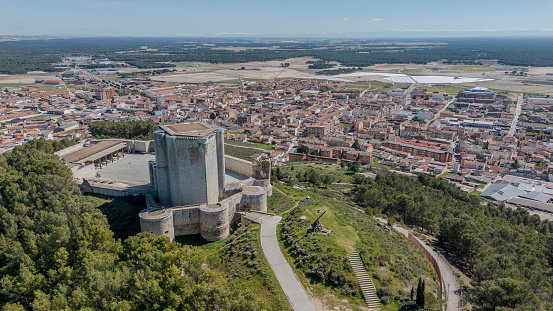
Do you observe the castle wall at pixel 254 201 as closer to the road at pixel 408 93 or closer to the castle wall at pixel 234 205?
the castle wall at pixel 234 205

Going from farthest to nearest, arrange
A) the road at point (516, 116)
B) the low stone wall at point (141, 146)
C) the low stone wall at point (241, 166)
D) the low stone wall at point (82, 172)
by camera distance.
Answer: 1. the road at point (516, 116)
2. the low stone wall at point (141, 146)
3. the low stone wall at point (241, 166)
4. the low stone wall at point (82, 172)

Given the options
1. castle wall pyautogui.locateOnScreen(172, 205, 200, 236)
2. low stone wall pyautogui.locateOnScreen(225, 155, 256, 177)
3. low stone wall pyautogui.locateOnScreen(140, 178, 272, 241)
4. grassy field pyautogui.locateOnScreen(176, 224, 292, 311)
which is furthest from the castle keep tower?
low stone wall pyautogui.locateOnScreen(225, 155, 256, 177)

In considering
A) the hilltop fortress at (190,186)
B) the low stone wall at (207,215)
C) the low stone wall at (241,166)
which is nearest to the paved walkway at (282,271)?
the low stone wall at (207,215)

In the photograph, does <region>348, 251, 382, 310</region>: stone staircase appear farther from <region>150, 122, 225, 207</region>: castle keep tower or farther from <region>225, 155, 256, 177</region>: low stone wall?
<region>225, 155, 256, 177</region>: low stone wall

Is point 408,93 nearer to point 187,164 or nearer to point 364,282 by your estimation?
point 187,164

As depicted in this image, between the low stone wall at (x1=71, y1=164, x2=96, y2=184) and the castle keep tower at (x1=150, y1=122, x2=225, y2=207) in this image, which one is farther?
the low stone wall at (x1=71, y1=164, x2=96, y2=184)

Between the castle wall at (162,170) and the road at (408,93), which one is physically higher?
the castle wall at (162,170)

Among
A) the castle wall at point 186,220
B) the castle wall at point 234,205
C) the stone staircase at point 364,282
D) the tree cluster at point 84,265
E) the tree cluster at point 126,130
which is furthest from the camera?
the tree cluster at point 126,130

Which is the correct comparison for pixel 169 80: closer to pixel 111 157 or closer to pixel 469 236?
pixel 111 157
